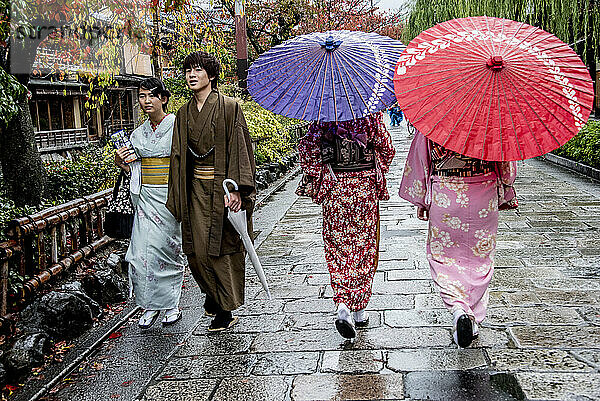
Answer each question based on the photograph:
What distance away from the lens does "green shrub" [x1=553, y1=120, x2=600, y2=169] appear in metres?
12.9

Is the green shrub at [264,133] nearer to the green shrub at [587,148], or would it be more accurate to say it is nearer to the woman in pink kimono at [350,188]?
the green shrub at [587,148]

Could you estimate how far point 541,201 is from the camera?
10297 mm

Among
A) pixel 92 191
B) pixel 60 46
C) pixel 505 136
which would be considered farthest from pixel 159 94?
pixel 60 46

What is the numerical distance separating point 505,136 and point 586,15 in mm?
11623

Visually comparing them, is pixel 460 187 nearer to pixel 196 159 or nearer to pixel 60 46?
pixel 196 159

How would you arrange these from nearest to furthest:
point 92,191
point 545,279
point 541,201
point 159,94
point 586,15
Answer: point 159,94 → point 545,279 → point 92,191 → point 541,201 → point 586,15

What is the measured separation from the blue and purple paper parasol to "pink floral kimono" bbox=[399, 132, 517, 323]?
500 millimetres

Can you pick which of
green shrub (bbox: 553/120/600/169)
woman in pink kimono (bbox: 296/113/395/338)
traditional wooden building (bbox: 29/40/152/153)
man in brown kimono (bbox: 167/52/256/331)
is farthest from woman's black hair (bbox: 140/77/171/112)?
traditional wooden building (bbox: 29/40/152/153)

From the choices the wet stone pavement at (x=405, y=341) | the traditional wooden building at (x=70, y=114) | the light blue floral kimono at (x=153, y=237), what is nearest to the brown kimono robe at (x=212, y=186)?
the light blue floral kimono at (x=153, y=237)

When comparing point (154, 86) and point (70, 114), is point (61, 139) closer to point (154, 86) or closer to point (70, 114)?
point (70, 114)

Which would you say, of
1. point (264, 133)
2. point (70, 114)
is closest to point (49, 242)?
point (264, 133)

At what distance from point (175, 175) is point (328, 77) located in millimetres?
1505

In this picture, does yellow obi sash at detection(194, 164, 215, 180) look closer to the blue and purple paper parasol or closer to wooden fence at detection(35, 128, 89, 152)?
the blue and purple paper parasol

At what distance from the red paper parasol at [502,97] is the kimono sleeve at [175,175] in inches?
78.9
